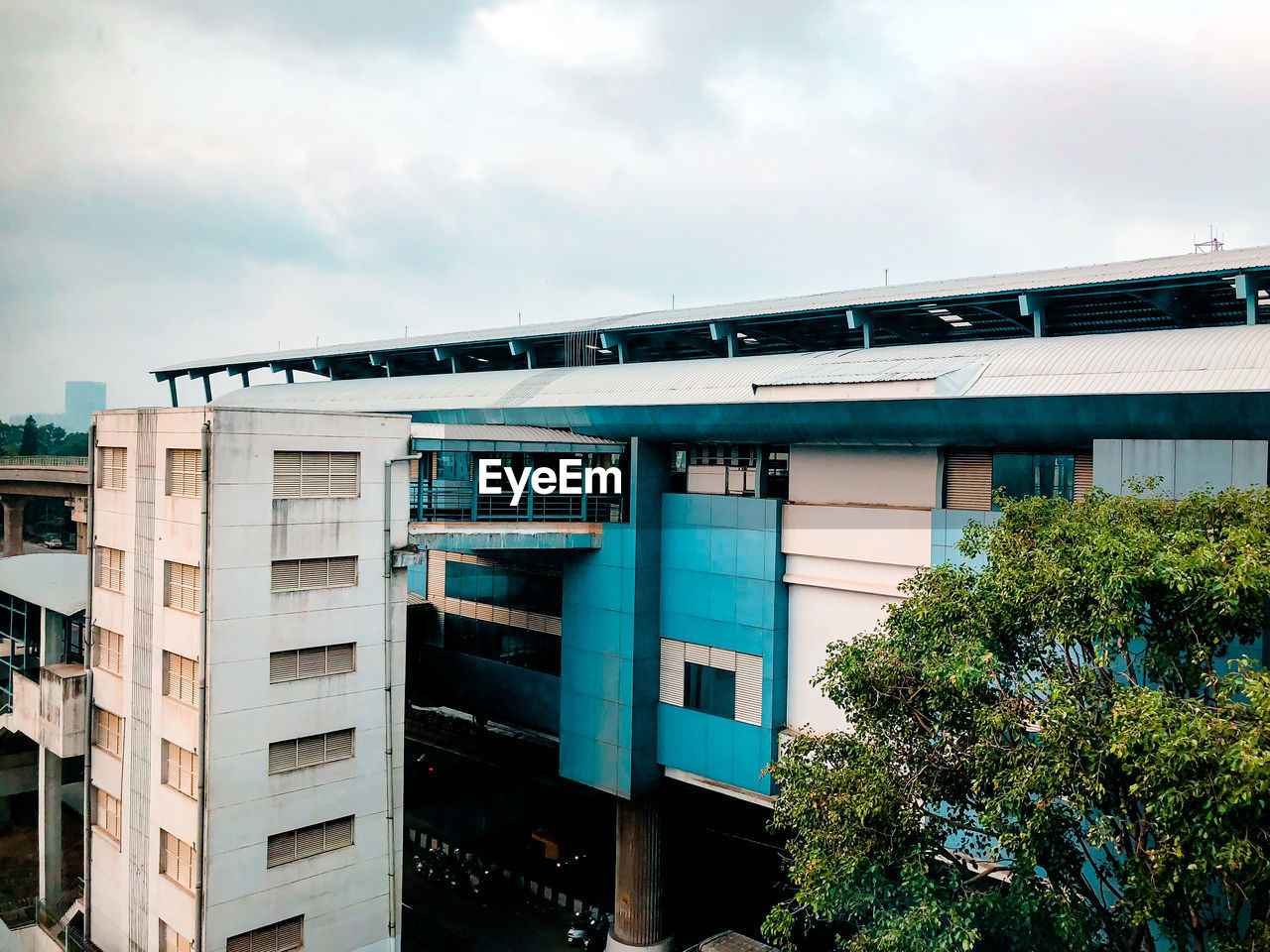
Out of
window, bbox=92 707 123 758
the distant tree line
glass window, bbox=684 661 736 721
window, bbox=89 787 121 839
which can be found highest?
the distant tree line

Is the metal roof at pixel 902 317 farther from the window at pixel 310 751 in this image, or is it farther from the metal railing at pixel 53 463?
the metal railing at pixel 53 463

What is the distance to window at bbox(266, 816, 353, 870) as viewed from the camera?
73.8 feet

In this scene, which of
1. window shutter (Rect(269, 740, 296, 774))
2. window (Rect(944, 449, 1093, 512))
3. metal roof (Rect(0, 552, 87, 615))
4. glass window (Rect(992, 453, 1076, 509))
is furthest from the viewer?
metal roof (Rect(0, 552, 87, 615))

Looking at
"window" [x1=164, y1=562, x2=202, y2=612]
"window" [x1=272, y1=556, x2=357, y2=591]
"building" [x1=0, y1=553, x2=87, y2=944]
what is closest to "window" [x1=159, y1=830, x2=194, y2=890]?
"building" [x1=0, y1=553, x2=87, y2=944]

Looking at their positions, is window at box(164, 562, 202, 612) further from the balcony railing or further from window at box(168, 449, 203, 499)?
the balcony railing

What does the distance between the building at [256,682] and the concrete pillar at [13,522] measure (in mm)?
53511

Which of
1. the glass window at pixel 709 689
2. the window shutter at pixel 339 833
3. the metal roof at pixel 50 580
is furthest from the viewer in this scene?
the metal roof at pixel 50 580

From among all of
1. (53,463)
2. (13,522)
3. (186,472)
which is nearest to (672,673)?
(186,472)

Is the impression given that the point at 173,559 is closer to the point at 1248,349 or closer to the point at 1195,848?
the point at 1195,848

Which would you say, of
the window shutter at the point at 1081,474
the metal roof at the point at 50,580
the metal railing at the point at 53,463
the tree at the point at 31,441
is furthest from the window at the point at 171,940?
the metal railing at the point at 53,463

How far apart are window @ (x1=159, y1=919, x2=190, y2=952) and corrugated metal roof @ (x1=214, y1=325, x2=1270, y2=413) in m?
17.5

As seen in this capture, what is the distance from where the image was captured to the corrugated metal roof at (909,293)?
2269cm

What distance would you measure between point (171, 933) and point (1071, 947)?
2103 cm

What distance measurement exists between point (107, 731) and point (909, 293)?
90.8ft
